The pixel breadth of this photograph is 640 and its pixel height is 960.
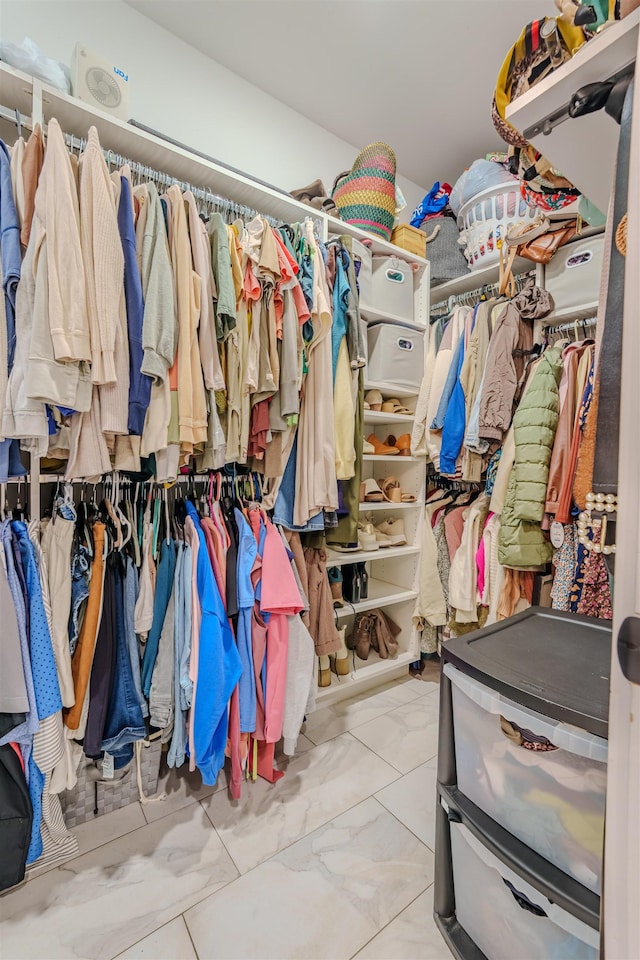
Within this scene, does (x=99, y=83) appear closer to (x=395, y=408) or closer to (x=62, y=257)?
(x=62, y=257)

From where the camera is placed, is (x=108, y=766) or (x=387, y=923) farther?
(x=108, y=766)

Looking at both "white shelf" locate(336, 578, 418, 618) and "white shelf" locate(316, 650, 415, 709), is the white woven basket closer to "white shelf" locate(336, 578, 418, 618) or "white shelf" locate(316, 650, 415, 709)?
"white shelf" locate(336, 578, 418, 618)

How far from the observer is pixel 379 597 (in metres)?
2.27

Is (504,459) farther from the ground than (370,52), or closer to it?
closer to it

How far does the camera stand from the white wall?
1.53 meters

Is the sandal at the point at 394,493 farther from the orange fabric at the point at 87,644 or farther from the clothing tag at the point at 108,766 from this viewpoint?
the clothing tag at the point at 108,766

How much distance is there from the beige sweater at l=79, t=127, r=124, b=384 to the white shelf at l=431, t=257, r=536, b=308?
5.75 ft

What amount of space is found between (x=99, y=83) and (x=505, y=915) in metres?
2.42

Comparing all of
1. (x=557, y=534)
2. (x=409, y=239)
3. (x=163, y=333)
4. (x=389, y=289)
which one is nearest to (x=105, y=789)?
(x=163, y=333)

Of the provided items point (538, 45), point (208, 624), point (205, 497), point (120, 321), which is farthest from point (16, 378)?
point (538, 45)

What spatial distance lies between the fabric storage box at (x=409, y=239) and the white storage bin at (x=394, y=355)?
397 mm

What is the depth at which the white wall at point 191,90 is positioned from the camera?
60.1 inches

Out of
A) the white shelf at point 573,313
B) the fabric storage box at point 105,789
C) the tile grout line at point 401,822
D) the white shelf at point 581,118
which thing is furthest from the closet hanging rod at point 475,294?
the fabric storage box at point 105,789

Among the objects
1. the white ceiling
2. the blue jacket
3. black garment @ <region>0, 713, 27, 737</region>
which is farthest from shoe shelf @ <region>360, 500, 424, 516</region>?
the white ceiling
